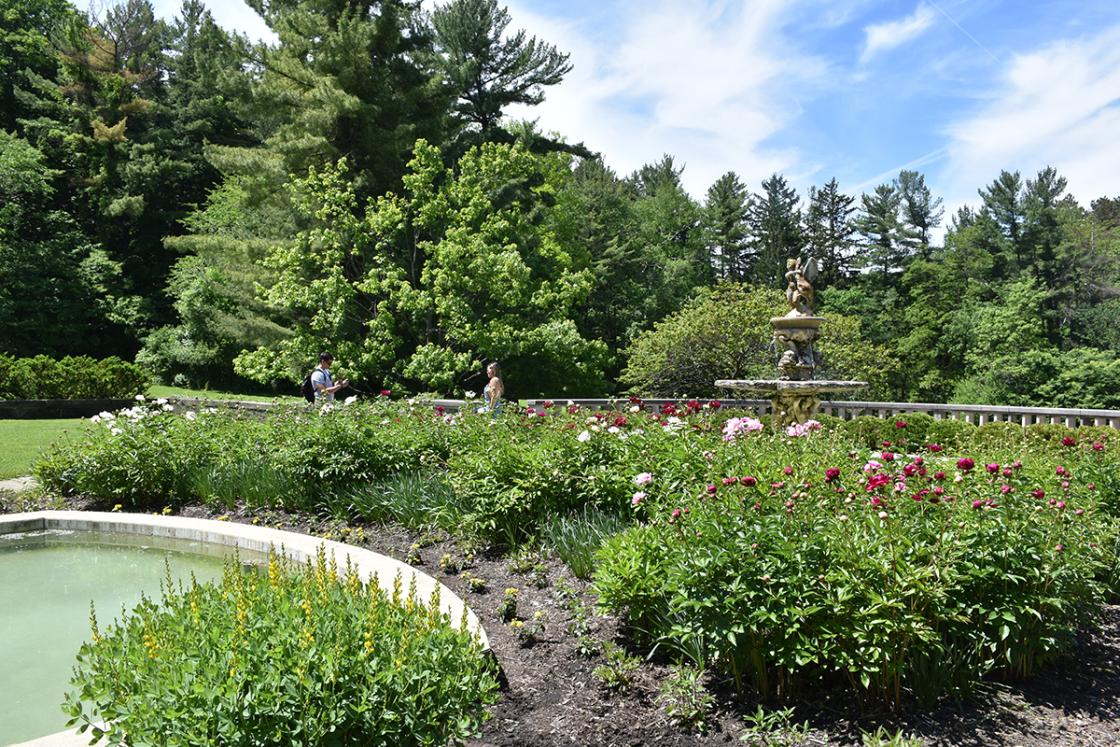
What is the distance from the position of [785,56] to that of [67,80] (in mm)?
32496

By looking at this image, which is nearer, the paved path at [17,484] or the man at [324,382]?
the paved path at [17,484]

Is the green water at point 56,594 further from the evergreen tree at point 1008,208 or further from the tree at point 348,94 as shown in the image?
the evergreen tree at point 1008,208

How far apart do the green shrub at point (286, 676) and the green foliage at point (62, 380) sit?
692 inches

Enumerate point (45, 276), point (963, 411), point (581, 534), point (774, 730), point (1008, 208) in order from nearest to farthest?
point (774, 730) → point (581, 534) → point (963, 411) → point (45, 276) → point (1008, 208)

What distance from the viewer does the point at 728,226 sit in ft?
143

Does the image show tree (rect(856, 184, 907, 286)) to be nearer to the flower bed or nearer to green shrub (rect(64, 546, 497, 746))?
the flower bed

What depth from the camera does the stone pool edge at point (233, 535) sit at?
16.7 feet

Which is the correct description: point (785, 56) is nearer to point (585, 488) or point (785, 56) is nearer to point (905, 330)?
point (585, 488)

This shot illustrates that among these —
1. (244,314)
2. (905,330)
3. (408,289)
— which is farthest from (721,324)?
(905,330)

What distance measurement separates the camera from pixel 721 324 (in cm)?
2217

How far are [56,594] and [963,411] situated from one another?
15.7 m

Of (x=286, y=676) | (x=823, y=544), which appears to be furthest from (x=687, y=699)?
(x=286, y=676)

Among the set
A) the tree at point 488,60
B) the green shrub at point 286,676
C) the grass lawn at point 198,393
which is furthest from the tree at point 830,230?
the green shrub at point 286,676

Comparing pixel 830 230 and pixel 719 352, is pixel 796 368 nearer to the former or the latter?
pixel 719 352
